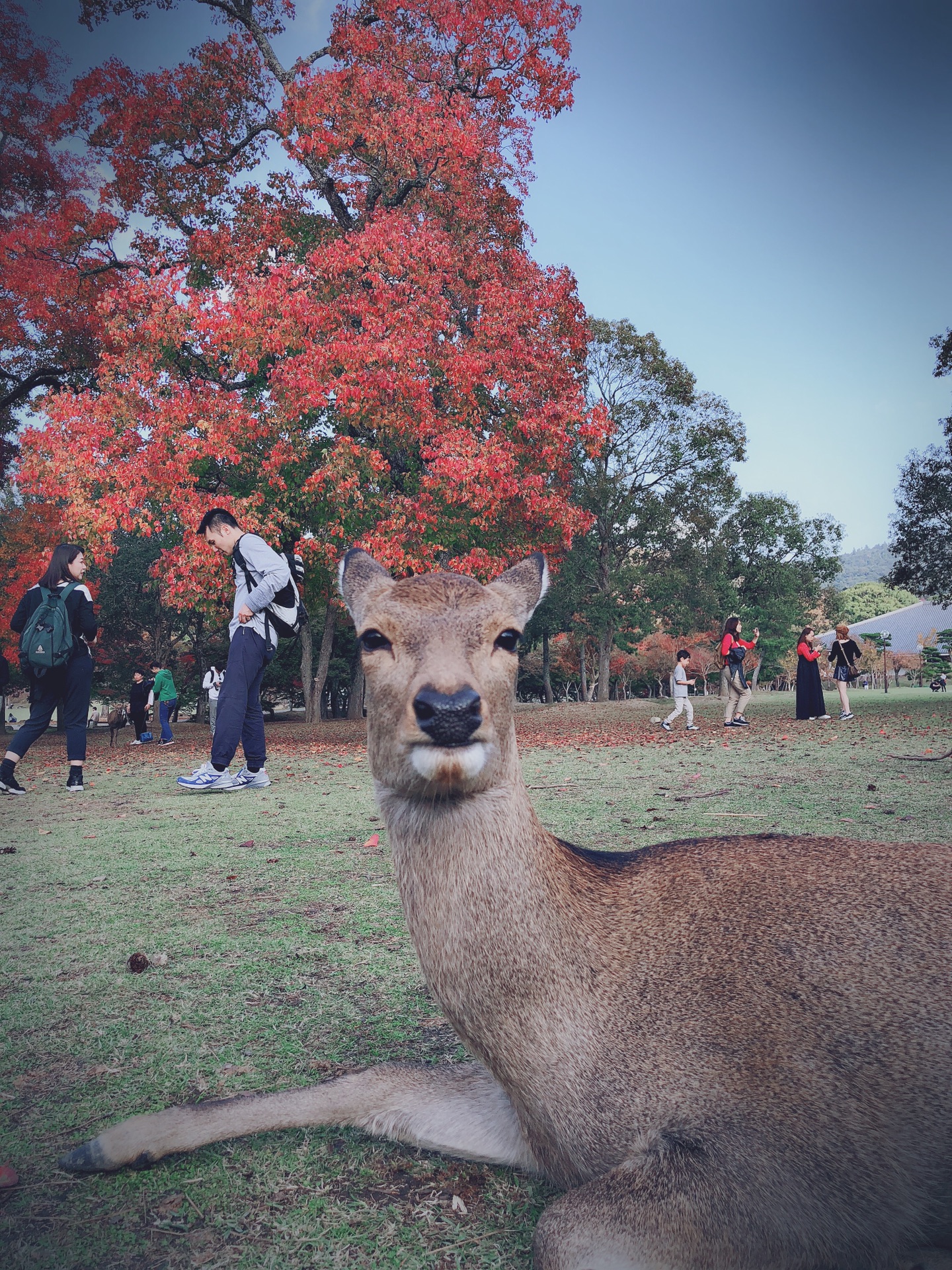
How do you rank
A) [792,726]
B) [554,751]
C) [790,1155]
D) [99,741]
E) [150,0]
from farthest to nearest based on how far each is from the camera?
1. [99,741]
2. [150,0]
3. [792,726]
4. [554,751]
5. [790,1155]

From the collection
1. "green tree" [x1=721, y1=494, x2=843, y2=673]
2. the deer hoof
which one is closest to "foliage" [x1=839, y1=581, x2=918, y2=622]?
"green tree" [x1=721, y1=494, x2=843, y2=673]

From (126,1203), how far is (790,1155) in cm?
145

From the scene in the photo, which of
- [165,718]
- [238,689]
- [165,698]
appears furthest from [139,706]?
[238,689]

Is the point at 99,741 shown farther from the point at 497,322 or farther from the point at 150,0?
the point at 150,0

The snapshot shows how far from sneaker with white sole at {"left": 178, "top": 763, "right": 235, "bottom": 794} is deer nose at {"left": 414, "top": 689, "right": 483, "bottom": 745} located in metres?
6.86

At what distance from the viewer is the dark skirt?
712 inches

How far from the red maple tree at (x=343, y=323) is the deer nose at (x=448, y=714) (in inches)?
431

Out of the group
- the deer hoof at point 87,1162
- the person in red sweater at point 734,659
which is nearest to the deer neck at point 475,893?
the deer hoof at point 87,1162

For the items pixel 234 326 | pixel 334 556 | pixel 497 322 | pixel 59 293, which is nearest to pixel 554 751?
pixel 334 556

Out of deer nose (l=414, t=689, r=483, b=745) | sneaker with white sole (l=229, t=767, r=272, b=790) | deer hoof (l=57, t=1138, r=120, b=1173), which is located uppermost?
deer nose (l=414, t=689, r=483, b=745)

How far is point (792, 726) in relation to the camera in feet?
51.8

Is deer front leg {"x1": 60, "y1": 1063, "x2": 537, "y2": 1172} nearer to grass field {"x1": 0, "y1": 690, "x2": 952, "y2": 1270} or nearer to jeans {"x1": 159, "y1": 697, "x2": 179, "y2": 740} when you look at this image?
grass field {"x1": 0, "y1": 690, "x2": 952, "y2": 1270}

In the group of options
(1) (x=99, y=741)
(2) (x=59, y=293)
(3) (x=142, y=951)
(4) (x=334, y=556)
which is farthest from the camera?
(1) (x=99, y=741)

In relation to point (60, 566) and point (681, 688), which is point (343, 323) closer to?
point (60, 566)
